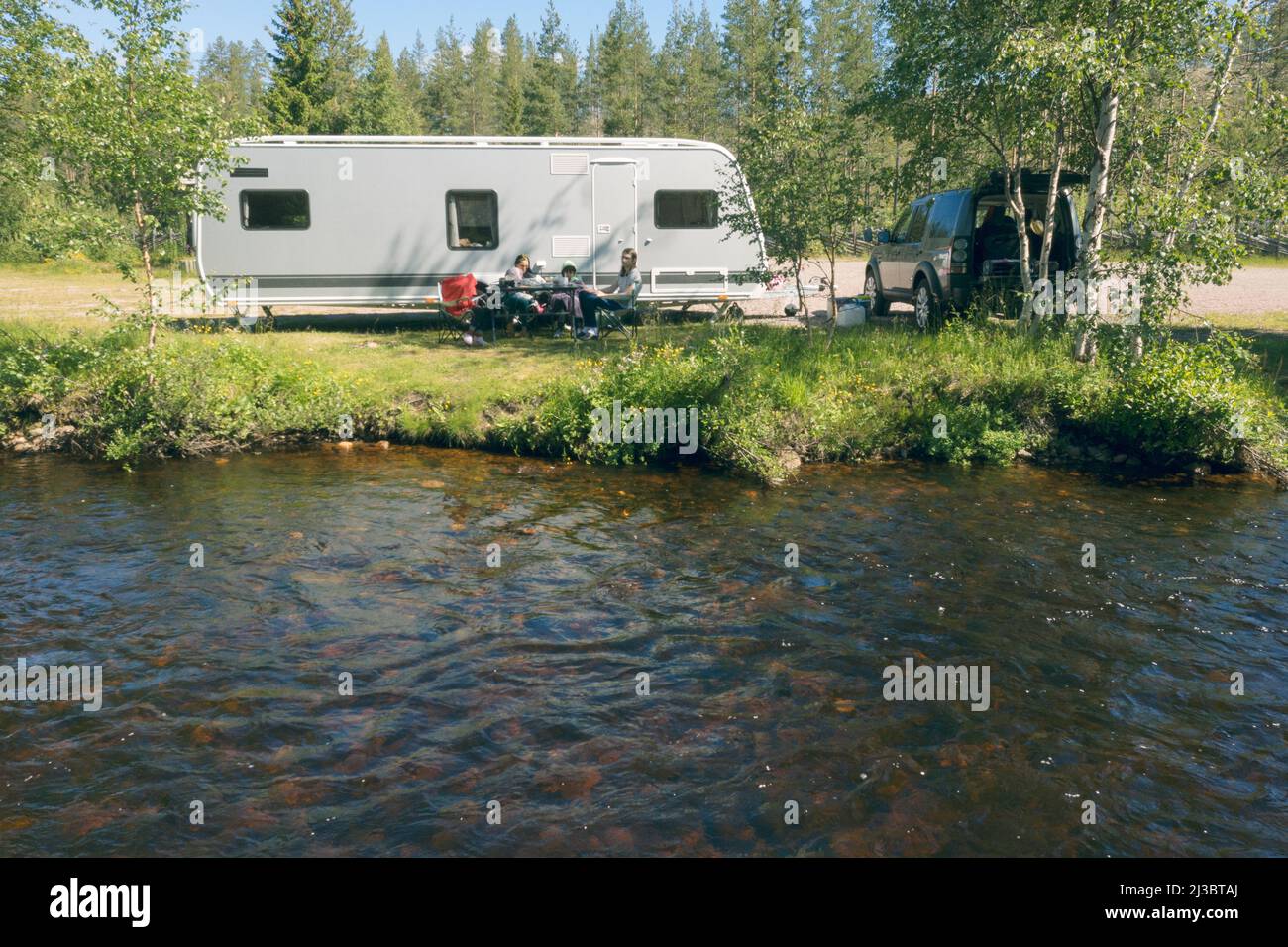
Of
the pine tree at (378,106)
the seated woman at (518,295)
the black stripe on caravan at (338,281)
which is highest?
the pine tree at (378,106)

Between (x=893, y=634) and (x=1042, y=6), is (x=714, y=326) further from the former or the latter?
(x=893, y=634)

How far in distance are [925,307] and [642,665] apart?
32.0 feet

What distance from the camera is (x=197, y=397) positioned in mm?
11820

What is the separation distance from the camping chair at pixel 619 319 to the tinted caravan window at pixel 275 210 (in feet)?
16.8

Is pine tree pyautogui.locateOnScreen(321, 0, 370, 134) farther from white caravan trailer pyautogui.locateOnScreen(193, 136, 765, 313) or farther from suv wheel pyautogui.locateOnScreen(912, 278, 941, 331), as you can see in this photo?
suv wheel pyautogui.locateOnScreen(912, 278, 941, 331)

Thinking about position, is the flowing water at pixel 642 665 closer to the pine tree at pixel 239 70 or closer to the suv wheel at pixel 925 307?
the suv wheel at pixel 925 307

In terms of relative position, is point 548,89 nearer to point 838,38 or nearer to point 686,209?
point 838,38

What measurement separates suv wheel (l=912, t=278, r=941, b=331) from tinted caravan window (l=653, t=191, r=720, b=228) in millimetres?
3789

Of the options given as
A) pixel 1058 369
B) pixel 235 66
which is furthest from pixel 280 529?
pixel 235 66

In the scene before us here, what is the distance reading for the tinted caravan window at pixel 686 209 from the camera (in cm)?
1695

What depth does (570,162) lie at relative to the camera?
55.0 feet

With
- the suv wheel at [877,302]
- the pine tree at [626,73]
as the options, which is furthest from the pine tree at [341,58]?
the suv wheel at [877,302]

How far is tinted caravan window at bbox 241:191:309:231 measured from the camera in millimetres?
15984
